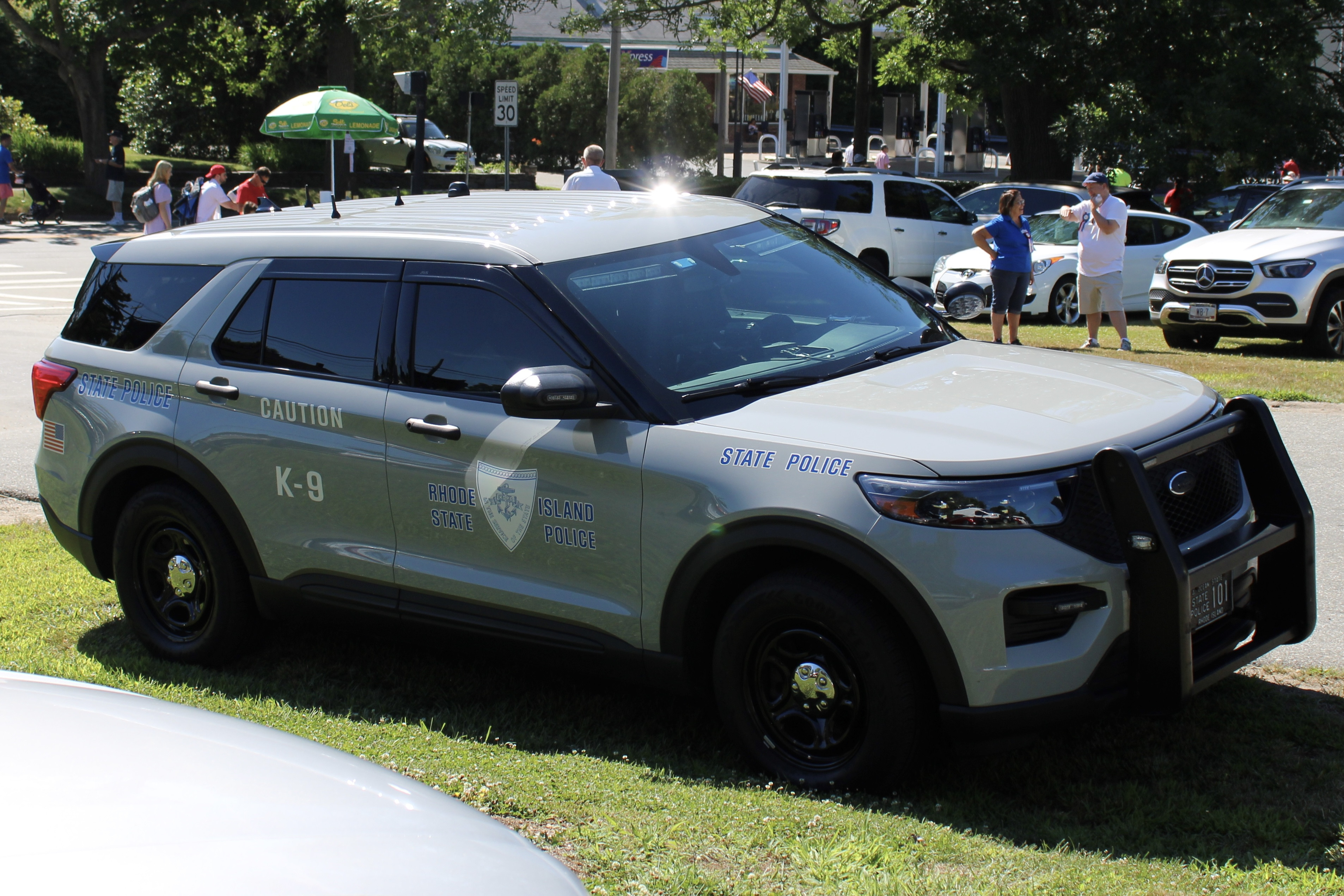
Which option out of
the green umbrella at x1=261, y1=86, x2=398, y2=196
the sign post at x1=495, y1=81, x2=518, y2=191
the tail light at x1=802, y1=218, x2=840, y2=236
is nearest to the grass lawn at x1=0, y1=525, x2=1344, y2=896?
the tail light at x1=802, y1=218, x2=840, y2=236

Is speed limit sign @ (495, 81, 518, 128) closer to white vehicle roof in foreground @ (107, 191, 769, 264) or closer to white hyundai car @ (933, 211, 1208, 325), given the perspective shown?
white hyundai car @ (933, 211, 1208, 325)

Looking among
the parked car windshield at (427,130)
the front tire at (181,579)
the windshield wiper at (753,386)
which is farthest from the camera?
the parked car windshield at (427,130)

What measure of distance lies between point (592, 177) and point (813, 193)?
5.38 meters

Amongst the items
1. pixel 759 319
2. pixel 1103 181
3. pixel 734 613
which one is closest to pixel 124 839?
pixel 734 613

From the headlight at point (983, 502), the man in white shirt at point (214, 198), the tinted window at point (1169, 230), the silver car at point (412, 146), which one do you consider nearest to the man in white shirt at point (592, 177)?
the man in white shirt at point (214, 198)

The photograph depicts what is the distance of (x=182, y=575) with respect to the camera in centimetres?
545

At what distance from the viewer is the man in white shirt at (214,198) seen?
1816 cm

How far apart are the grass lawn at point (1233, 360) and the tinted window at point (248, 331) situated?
7.24m

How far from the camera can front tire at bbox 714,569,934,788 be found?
3.80 metres

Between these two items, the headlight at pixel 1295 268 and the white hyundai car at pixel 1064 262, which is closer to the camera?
the headlight at pixel 1295 268

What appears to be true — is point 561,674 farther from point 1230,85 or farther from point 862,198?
point 1230,85

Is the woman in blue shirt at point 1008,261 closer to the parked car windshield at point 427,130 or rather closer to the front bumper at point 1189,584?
the front bumper at point 1189,584

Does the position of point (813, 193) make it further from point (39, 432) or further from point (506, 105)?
point (39, 432)

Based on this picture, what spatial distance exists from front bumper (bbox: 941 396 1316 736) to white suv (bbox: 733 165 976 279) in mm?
13693
